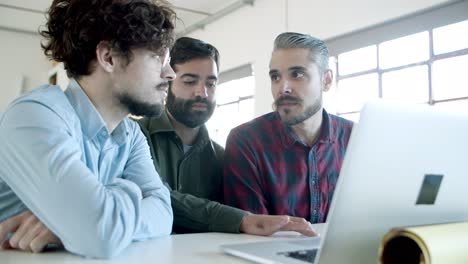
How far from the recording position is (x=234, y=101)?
5.59 m

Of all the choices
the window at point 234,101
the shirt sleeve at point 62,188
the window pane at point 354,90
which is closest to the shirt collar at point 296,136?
the shirt sleeve at point 62,188

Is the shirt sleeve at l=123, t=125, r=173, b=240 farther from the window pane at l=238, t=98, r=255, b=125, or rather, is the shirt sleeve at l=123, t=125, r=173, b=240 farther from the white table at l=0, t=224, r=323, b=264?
the window pane at l=238, t=98, r=255, b=125

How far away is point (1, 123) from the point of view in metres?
0.96

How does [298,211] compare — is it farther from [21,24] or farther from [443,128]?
[21,24]

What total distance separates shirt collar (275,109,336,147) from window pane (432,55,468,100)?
1603mm

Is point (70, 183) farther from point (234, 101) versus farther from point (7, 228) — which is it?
point (234, 101)

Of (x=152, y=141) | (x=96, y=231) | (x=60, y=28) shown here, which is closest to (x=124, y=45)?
(x=60, y=28)

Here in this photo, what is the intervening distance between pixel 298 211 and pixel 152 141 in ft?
1.97

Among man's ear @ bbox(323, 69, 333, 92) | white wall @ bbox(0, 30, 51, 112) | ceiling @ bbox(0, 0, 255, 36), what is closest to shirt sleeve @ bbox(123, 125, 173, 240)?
man's ear @ bbox(323, 69, 333, 92)

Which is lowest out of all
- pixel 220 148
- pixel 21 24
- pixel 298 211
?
pixel 298 211

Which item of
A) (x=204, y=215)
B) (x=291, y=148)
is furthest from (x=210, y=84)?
(x=204, y=215)

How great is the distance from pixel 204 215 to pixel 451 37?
254 cm

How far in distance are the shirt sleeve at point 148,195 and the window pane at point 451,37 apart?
254 cm

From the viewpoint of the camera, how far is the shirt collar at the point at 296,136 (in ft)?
5.53
